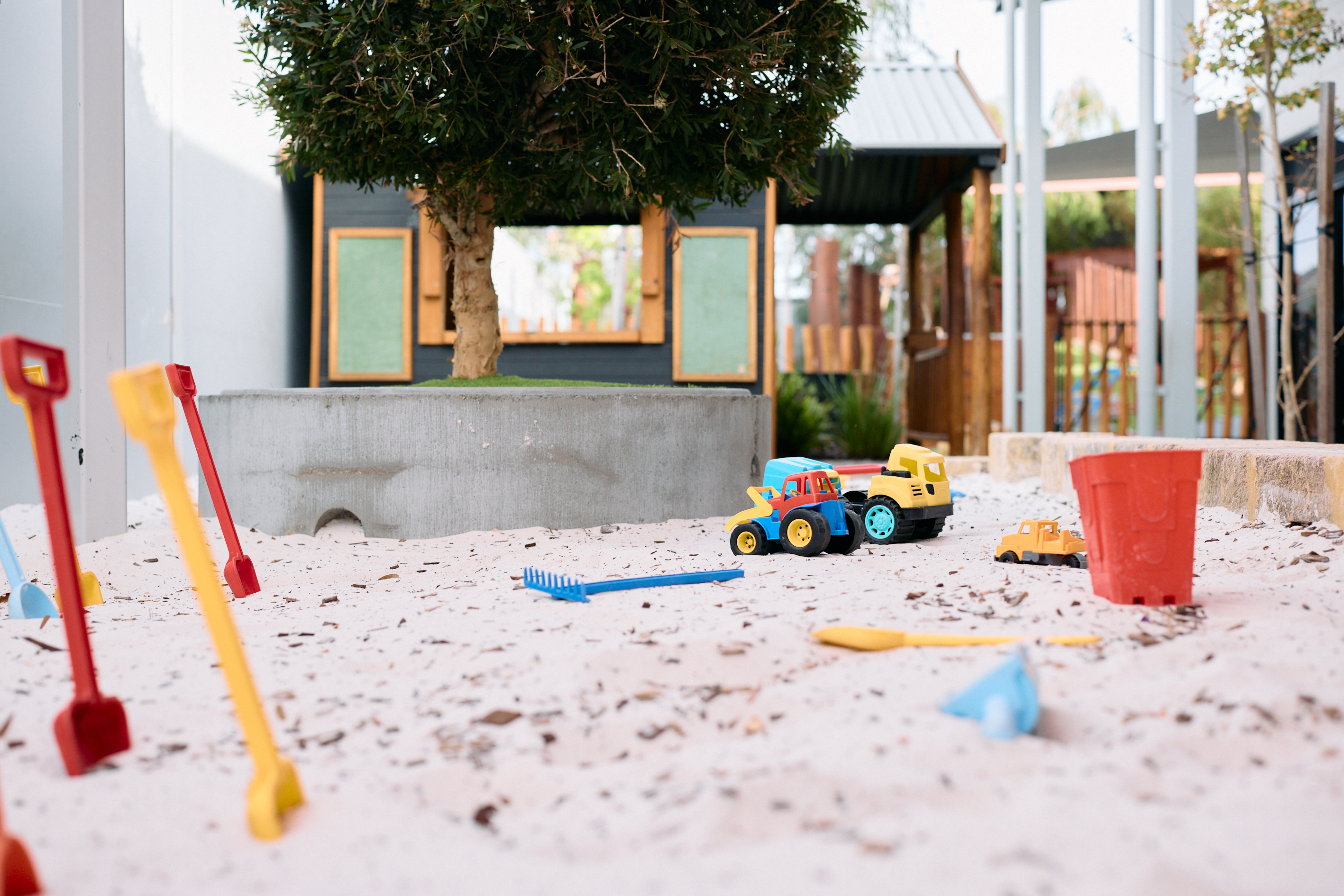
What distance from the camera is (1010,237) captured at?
24.2ft

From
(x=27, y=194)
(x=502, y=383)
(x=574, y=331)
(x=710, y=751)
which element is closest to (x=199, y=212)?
(x=27, y=194)

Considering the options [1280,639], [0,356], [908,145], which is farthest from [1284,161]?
[0,356]

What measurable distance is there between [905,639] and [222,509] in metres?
1.92

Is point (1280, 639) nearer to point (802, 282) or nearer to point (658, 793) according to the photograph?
point (658, 793)

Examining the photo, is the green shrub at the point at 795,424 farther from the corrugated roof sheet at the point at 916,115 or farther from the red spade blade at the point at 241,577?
the red spade blade at the point at 241,577

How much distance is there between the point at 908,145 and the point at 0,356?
6.54m

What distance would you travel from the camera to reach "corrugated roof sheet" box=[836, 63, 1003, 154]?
6859mm

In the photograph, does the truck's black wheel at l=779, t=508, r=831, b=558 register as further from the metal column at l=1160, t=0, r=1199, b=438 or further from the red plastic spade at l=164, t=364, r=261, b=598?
the metal column at l=1160, t=0, r=1199, b=438

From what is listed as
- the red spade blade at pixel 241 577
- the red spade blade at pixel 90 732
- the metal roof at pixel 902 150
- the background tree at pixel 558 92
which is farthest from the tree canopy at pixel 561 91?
the red spade blade at pixel 90 732

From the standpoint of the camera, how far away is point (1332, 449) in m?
2.98

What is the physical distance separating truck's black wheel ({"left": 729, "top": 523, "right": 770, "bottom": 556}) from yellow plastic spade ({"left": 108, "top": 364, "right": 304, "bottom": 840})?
1977 mm

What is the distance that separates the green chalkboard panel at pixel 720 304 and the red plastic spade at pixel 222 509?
16.1ft

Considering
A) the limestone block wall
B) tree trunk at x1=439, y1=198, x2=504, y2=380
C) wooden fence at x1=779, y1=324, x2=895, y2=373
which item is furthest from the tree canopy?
wooden fence at x1=779, y1=324, x2=895, y2=373

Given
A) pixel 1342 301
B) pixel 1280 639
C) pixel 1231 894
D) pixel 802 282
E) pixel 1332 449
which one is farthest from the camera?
pixel 802 282
